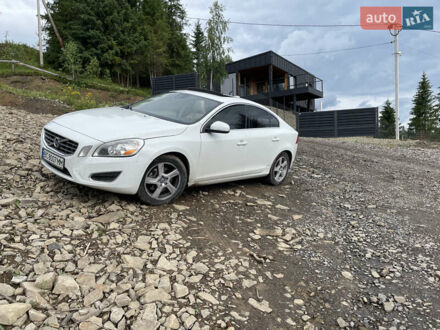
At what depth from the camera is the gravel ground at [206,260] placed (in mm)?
2596

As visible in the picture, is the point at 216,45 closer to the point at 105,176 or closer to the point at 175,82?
the point at 175,82

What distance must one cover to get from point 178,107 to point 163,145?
44.8 inches

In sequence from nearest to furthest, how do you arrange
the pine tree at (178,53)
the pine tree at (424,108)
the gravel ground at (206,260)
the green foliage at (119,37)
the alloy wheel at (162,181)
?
the gravel ground at (206,260)
the alloy wheel at (162,181)
the green foliage at (119,37)
the pine tree at (178,53)
the pine tree at (424,108)

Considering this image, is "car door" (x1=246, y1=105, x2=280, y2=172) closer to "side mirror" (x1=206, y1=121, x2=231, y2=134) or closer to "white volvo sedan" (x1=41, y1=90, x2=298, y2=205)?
"white volvo sedan" (x1=41, y1=90, x2=298, y2=205)

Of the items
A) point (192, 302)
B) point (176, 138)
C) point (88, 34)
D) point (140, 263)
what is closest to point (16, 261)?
point (140, 263)

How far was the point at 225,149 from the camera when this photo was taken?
4863 mm

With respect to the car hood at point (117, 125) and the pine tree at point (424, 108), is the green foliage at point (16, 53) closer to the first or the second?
the car hood at point (117, 125)

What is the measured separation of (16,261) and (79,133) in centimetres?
161

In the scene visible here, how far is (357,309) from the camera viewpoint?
2.94 metres

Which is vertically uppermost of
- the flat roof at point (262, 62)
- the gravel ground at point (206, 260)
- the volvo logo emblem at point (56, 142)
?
the flat roof at point (262, 62)

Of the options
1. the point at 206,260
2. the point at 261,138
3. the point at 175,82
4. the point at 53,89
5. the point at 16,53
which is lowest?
the point at 206,260

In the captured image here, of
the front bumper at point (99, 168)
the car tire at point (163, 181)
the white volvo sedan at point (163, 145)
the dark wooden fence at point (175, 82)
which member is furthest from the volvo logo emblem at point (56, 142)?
the dark wooden fence at point (175, 82)

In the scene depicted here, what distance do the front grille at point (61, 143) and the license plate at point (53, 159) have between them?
94mm

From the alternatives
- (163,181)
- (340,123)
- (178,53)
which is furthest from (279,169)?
(178,53)
